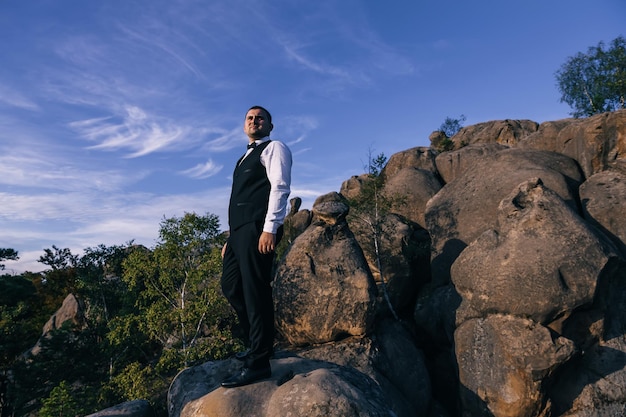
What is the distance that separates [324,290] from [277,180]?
24.9ft

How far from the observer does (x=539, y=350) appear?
37.9 feet

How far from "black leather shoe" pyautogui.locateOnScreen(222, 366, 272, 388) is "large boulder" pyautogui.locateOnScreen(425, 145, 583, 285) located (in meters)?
12.7

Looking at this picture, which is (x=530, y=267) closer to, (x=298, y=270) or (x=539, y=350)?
(x=539, y=350)

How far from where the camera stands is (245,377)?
5301mm

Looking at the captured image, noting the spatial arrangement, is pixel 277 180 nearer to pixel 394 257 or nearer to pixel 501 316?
pixel 501 316

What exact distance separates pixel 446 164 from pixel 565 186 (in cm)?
1259

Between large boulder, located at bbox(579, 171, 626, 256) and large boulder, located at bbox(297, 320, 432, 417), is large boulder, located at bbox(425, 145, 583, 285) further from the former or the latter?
large boulder, located at bbox(297, 320, 432, 417)

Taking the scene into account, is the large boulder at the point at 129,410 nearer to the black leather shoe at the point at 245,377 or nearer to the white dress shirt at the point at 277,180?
the black leather shoe at the point at 245,377

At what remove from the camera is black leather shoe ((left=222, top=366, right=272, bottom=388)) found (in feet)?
17.3

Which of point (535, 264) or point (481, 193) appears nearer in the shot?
point (535, 264)

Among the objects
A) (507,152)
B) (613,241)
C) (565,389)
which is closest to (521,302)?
(565,389)

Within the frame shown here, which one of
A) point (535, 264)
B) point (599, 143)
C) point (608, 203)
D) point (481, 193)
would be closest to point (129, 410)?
point (535, 264)

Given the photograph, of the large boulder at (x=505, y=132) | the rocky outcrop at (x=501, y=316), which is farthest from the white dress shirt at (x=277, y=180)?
the large boulder at (x=505, y=132)

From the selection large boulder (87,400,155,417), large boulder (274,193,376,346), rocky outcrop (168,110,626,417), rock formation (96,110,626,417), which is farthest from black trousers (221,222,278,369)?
large boulder (274,193,376,346)
